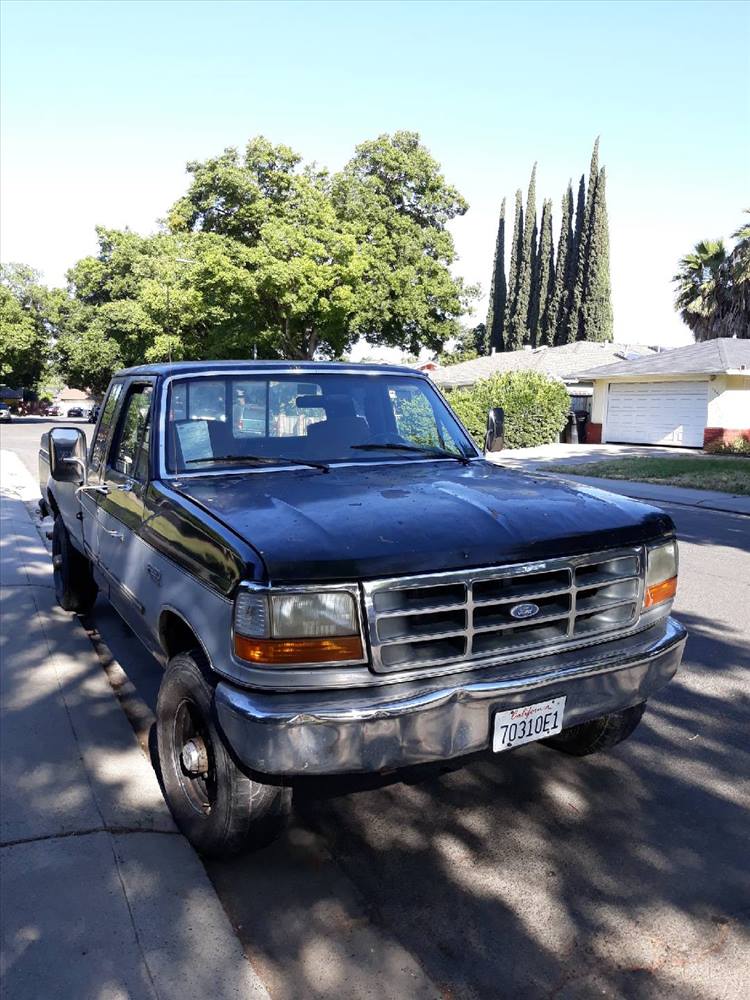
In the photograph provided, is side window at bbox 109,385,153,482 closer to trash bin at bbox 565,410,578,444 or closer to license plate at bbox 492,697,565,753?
license plate at bbox 492,697,565,753

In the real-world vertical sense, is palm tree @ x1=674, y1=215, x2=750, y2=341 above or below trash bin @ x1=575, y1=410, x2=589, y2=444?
above

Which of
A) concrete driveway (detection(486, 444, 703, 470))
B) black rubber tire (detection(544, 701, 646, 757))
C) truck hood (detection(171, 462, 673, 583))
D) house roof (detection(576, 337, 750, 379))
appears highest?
house roof (detection(576, 337, 750, 379))

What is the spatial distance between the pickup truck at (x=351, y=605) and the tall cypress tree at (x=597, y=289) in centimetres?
5017

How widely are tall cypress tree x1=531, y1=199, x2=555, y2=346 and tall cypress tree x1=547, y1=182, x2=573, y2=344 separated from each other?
0.24 m

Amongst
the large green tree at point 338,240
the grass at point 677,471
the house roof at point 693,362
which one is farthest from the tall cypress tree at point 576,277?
the grass at point 677,471

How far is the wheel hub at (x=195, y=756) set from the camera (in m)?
3.09

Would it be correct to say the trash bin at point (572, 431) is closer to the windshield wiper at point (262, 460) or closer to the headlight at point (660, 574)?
the windshield wiper at point (262, 460)

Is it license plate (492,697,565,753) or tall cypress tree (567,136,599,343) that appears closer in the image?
license plate (492,697,565,753)

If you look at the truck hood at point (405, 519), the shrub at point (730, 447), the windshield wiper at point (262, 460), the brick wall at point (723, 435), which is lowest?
the shrub at point (730, 447)

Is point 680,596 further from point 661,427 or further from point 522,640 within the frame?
point 661,427

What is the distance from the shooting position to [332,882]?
3.01m

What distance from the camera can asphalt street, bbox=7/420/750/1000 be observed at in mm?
2553

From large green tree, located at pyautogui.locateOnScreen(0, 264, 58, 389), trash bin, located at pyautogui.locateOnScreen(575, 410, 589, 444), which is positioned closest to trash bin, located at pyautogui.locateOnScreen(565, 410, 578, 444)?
trash bin, located at pyautogui.locateOnScreen(575, 410, 589, 444)

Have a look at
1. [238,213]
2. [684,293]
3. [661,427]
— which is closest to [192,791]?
[661,427]
